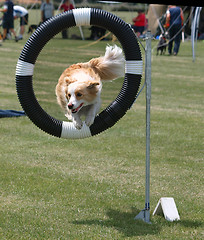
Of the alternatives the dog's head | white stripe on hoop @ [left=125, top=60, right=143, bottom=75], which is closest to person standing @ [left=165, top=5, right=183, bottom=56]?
the dog's head

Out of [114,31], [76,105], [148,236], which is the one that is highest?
[114,31]

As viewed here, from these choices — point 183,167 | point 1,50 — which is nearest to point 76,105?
point 183,167

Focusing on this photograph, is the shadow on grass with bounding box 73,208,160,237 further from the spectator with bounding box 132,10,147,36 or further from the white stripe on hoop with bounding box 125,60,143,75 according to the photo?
the spectator with bounding box 132,10,147,36

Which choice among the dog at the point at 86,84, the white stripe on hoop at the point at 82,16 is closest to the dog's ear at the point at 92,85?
the dog at the point at 86,84

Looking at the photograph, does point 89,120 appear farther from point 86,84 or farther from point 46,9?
point 46,9

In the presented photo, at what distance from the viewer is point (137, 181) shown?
6426mm

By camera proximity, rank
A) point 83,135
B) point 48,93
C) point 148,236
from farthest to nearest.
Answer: point 48,93 → point 83,135 → point 148,236

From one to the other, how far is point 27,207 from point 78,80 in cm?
152

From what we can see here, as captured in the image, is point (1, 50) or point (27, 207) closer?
point (27, 207)

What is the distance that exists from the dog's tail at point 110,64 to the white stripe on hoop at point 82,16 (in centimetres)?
55

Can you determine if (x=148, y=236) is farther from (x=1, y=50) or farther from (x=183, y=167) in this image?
(x=1, y=50)

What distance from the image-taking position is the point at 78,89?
191 inches

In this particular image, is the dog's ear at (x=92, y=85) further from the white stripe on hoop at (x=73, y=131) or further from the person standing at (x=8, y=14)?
the person standing at (x=8, y=14)

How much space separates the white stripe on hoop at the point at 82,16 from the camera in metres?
4.90
